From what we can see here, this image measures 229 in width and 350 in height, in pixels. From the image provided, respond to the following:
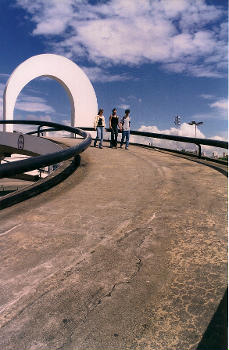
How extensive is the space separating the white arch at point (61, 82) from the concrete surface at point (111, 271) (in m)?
22.6

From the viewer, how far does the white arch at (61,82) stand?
24.7 meters

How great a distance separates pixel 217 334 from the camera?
1636 mm

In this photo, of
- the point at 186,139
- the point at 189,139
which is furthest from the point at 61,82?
the point at 189,139

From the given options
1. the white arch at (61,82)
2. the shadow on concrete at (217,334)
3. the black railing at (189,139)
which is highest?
the white arch at (61,82)

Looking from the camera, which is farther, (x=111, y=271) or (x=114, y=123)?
(x=114, y=123)

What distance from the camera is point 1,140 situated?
1761cm

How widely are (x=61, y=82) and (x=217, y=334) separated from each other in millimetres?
27445

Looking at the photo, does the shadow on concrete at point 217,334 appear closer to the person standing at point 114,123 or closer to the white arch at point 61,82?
the person standing at point 114,123

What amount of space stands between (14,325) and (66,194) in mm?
3066

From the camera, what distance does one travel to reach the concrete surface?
168cm

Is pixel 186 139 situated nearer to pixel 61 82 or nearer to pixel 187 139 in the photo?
pixel 187 139

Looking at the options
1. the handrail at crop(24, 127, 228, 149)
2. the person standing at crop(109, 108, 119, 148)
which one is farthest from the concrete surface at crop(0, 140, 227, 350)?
the person standing at crop(109, 108, 119, 148)

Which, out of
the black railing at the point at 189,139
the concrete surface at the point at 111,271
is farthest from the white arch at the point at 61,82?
the concrete surface at the point at 111,271

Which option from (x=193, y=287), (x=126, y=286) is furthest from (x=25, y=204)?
(x=193, y=287)
